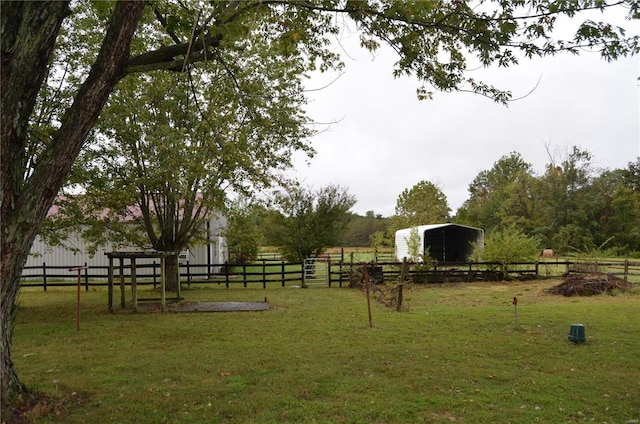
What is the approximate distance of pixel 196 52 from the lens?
17.3ft

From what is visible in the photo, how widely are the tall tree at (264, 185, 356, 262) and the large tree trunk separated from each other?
19.5 meters

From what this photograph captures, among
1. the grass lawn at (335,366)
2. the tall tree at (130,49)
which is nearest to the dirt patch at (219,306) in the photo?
the grass lawn at (335,366)

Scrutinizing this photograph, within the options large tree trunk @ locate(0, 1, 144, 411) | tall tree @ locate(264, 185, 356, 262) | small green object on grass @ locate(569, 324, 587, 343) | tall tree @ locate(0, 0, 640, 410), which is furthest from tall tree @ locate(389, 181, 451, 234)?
large tree trunk @ locate(0, 1, 144, 411)

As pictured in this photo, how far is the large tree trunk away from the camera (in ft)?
12.5

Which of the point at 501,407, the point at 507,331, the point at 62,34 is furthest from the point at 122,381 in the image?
the point at 62,34

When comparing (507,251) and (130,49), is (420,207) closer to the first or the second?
(507,251)

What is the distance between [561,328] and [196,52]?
27.7 feet

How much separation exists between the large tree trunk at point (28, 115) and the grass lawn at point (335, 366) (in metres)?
1.68

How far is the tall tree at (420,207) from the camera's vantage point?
129 ft

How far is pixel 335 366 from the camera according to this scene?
21.1ft

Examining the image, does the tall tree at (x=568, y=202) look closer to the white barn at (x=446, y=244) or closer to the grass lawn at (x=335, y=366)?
the white barn at (x=446, y=244)

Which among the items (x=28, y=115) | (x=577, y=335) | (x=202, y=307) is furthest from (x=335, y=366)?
(x=202, y=307)

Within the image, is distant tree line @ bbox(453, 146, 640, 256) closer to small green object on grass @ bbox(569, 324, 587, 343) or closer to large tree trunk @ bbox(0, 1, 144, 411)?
small green object on grass @ bbox(569, 324, 587, 343)

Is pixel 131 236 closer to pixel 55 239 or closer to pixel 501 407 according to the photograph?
pixel 55 239
